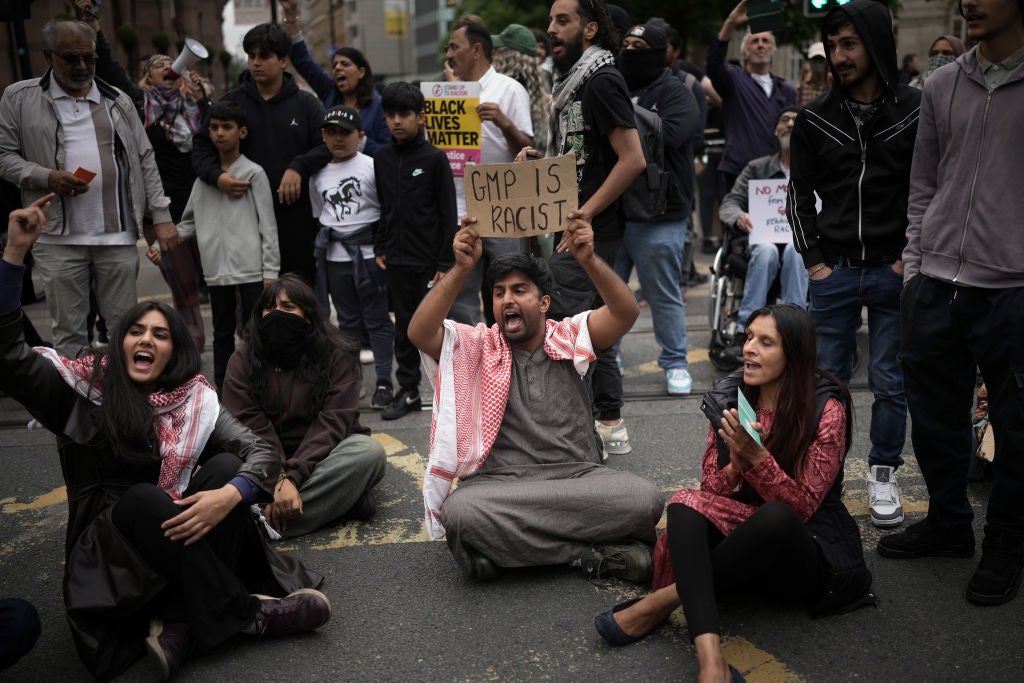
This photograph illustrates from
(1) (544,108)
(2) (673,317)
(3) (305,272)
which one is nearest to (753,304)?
(2) (673,317)

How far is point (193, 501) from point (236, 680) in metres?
0.58

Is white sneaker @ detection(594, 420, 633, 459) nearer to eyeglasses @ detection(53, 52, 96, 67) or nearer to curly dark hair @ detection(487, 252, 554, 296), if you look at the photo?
curly dark hair @ detection(487, 252, 554, 296)

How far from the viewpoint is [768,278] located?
6.47 meters

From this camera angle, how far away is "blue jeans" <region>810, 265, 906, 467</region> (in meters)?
4.07

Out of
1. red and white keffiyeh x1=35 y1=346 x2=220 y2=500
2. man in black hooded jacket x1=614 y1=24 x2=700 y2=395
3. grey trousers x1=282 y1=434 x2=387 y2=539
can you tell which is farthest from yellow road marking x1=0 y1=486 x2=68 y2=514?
man in black hooded jacket x1=614 y1=24 x2=700 y2=395

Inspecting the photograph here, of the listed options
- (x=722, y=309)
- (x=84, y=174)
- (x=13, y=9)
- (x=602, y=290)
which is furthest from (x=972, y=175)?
(x=13, y=9)

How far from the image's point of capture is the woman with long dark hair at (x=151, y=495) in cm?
311

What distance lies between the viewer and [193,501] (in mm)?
3172

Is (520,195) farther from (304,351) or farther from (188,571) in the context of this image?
(188,571)

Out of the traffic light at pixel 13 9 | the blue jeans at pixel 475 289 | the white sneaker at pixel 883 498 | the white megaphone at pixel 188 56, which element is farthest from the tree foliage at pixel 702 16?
the white sneaker at pixel 883 498

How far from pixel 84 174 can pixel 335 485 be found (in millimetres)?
2212

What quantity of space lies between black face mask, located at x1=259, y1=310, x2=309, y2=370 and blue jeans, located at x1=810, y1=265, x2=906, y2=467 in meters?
2.23

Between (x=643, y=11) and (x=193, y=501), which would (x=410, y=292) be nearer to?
(x=193, y=501)

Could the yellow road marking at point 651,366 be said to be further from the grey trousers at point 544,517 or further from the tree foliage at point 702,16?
the tree foliage at point 702,16
